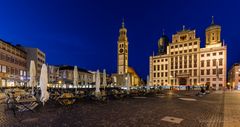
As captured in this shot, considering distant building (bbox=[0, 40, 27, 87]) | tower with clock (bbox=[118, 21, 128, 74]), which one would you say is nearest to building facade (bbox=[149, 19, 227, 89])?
tower with clock (bbox=[118, 21, 128, 74])

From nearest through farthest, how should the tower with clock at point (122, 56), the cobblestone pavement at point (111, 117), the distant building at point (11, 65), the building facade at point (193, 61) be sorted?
the cobblestone pavement at point (111, 117)
the distant building at point (11, 65)
the building facade at point (193, 61)
the tower with clock at point (122, 56)

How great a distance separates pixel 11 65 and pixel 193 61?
70866mm

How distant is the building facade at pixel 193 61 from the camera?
74312mm

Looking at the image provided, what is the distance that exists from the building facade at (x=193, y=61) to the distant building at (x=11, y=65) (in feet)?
199

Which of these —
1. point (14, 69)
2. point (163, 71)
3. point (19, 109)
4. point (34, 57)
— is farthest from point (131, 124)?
point (163, 71)

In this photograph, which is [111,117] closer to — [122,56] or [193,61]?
[193,61]

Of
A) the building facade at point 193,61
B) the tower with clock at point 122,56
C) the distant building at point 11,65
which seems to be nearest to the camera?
the distant building at point 11,65

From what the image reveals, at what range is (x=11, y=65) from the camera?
1944 inches

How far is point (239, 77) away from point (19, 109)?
85.9 m

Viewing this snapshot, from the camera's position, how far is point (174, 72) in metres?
84.9

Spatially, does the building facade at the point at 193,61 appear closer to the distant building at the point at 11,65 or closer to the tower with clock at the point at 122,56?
the tower with clock at the point at 122,56

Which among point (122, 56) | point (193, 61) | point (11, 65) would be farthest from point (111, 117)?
point (122, 56)

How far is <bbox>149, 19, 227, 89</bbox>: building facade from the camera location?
7431 centimetres

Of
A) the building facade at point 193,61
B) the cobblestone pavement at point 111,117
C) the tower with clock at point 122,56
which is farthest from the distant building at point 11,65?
the building facade at point 193,61
